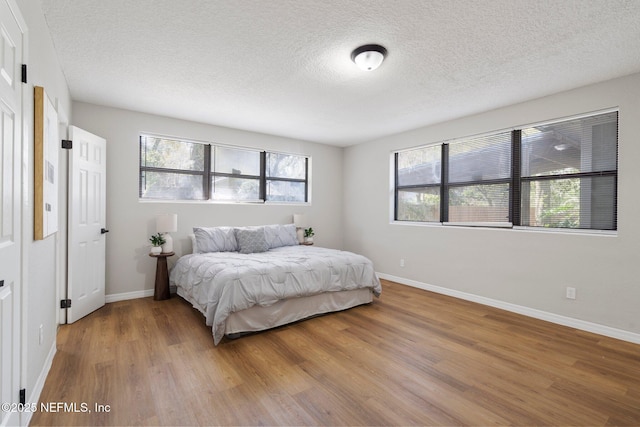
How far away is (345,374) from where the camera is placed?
222 cm

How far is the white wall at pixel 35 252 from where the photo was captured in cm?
163

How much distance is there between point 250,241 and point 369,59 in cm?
283

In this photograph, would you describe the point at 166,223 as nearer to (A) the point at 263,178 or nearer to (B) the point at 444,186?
(A) the point at 263,178

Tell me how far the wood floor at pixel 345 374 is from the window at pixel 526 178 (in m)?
1.29

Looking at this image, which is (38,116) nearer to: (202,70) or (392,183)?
(202,70)

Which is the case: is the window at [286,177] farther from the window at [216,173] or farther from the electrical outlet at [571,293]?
the electrical outlet at [571,293]

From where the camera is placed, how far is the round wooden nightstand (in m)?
3.97

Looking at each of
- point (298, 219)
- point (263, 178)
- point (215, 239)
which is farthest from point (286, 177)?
point (215, 239)

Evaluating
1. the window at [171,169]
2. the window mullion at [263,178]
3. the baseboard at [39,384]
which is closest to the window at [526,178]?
the window mullion at [263,178]

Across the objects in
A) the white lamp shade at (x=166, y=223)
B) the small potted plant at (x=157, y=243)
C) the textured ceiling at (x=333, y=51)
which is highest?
the textured ceiling at (x=333, y=51)

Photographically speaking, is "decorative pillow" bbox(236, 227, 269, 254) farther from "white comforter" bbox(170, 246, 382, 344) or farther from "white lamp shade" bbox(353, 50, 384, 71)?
"white lamp shade" bbox(353, 50, 384, 71)

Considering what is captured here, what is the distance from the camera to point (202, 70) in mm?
2865

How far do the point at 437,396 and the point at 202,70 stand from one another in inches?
131

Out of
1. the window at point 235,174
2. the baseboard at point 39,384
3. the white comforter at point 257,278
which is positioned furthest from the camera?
the window at point 235,174
